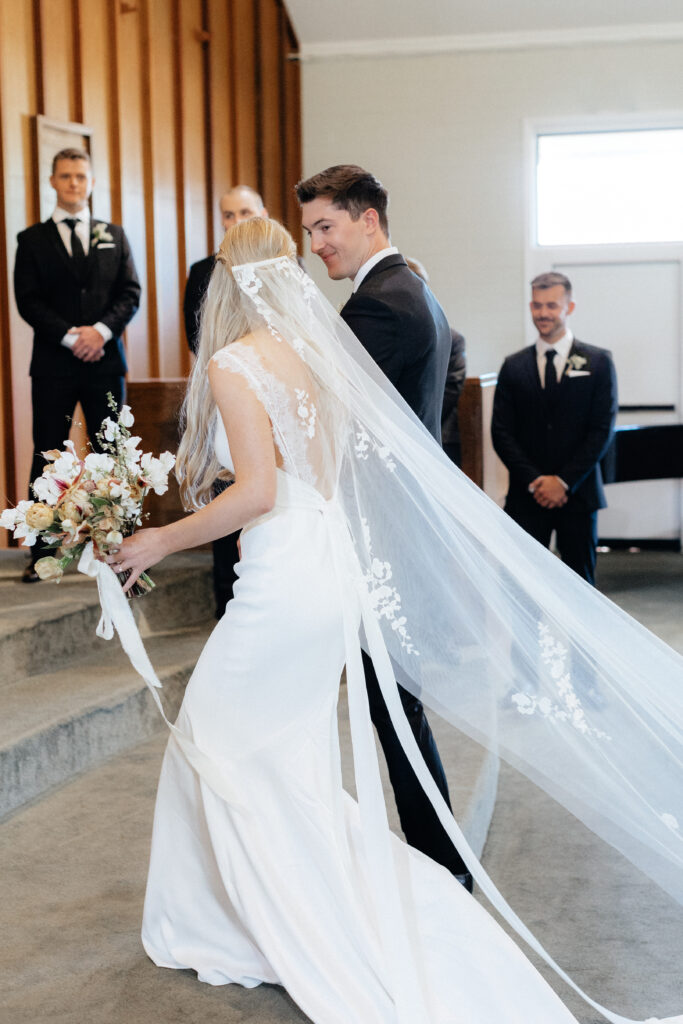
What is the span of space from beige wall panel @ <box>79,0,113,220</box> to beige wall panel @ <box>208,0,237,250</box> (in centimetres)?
131

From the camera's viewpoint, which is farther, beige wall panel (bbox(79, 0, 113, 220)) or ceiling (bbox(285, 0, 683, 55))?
ceiling (bbox(285, 0, 683, 55))

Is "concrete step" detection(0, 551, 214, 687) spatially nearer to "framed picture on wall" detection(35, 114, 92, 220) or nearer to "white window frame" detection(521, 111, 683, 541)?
"framed picture on wall" detection(35, 114, 92, 220)

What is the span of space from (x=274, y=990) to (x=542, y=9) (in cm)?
825

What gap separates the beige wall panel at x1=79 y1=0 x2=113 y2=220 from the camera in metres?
6.62

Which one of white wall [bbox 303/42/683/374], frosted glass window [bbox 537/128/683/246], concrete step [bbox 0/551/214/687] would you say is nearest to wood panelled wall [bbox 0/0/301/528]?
white wall [bbox 303/42/683/374]

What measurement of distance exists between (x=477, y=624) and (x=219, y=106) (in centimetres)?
668

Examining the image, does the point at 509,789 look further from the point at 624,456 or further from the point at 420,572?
the point at 624,456

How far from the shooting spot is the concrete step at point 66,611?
4.33 m

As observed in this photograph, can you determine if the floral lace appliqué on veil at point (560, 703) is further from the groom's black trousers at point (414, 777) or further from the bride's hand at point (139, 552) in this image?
the bride's hand at point (139, 552)

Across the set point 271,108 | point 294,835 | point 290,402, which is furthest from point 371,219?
point 271,108

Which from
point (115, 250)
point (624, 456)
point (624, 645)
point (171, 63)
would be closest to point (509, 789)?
point (624, 645)

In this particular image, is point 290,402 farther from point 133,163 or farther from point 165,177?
point 165,177

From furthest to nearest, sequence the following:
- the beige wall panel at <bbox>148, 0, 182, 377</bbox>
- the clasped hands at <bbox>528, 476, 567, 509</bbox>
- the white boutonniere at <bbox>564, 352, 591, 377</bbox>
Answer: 1. the beige wall panel at <bbox>148, 0, 182, 377</bbox>
2. the white boutonniere at <bbox>564, 352, 591, 377</bbox>
3. the clasped hands at <bbox>528, 476, 567, 509</bbox>

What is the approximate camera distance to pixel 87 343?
5098mm
